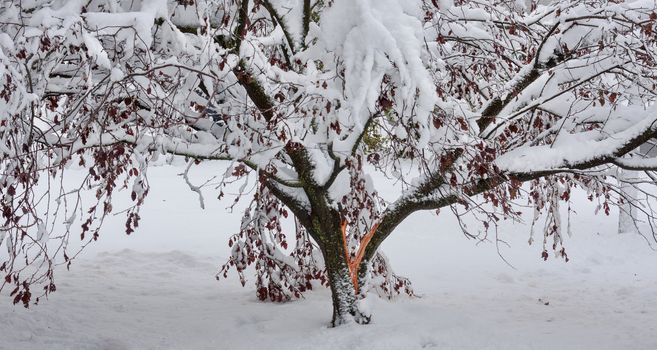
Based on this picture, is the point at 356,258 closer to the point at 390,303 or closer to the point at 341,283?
the point at 341,283

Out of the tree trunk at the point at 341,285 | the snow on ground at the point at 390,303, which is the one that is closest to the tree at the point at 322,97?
the tree trunk at the point at 341,285

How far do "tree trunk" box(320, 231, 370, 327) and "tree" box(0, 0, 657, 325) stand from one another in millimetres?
13

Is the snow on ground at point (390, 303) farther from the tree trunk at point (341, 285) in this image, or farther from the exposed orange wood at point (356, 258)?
the exposed orange wood at point (356, 258)

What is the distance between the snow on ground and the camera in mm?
5832

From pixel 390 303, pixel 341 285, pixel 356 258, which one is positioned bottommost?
pixel 390 303

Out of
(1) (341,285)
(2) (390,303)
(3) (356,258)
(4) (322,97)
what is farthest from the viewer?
(2) (390,303)

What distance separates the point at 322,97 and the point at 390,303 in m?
3.10

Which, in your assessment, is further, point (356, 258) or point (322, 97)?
point (356, 258)

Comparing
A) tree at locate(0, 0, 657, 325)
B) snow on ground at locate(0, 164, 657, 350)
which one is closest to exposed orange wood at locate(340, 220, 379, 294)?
tree at locate(0, 0, 657, 325)

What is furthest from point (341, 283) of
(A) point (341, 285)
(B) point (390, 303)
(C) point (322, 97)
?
(C) point (322, 97)

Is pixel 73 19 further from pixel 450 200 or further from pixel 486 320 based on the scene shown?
pixel 486 320

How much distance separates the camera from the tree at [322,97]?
386cm

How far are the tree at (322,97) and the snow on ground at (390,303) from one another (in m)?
0.63

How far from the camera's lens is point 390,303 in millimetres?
6797
